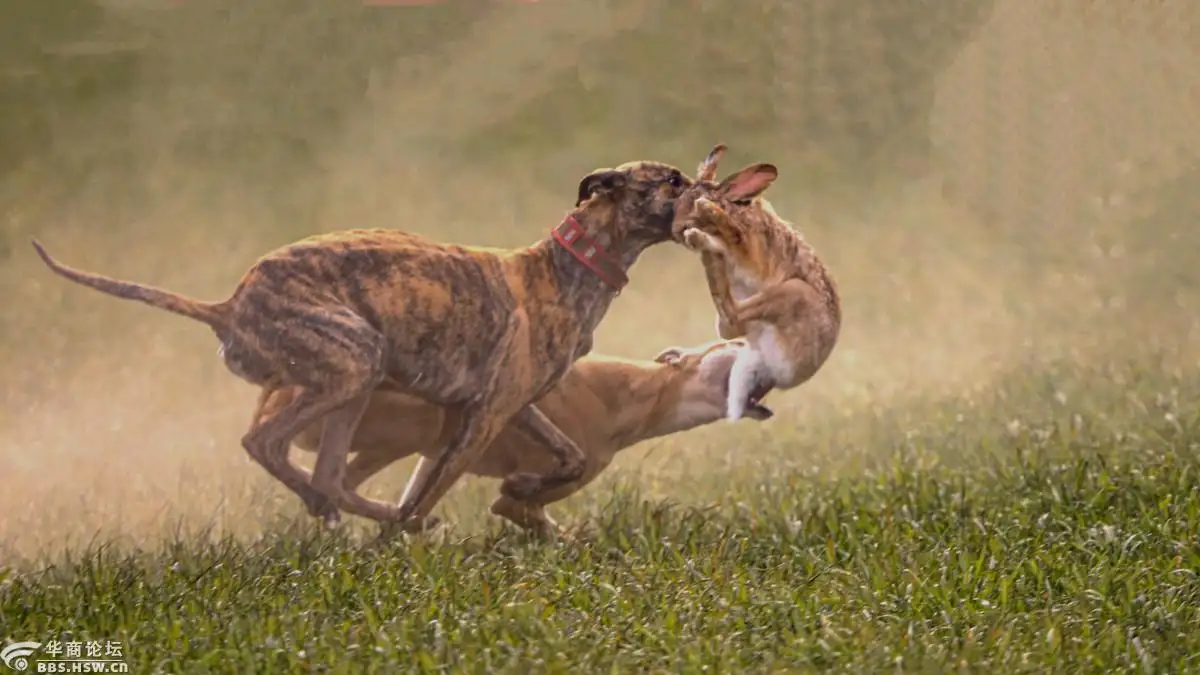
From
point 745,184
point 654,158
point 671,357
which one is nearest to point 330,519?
point 671,357

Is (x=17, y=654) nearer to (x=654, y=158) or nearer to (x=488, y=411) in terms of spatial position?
(x=488, y=411)

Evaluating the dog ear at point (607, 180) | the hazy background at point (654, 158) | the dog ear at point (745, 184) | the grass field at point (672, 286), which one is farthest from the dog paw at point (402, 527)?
the dog ear at point (745, 184)

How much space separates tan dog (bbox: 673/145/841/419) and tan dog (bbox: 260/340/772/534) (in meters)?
0.16

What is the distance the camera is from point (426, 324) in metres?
5.96

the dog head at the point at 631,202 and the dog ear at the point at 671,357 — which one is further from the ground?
the dog head at the point at 631,202

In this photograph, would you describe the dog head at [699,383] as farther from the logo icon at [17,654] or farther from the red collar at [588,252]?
the logo icon at [17,654]

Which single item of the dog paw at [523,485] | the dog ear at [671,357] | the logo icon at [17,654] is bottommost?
the logo icon at [17,654]

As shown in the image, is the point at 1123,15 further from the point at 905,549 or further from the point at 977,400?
the point at 905,549

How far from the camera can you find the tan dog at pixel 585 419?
250 inches

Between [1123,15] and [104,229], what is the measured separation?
565cm

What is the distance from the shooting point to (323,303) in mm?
5824

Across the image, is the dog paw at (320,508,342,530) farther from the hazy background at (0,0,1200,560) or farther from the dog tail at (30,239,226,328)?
the hazy background at (0,0,1200,560)

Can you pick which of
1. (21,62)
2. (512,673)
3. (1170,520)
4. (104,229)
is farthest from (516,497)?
(21,62)

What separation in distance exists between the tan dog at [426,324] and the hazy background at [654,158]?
→ 4.24ft
